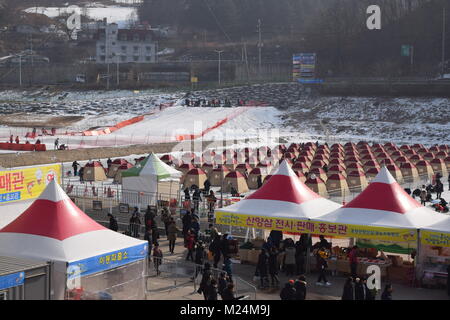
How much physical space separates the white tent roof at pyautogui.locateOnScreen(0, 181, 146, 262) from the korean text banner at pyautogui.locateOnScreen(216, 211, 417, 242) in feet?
14.8

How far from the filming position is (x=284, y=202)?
60.1ft

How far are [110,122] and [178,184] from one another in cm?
4804

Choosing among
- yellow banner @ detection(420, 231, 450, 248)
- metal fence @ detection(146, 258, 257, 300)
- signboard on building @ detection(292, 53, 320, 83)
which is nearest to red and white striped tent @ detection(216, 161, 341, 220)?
metal fence @ detection(146, 258, 257, 300)

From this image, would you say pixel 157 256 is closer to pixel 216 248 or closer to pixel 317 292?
pixel 216 248

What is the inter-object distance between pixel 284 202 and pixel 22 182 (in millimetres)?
6780

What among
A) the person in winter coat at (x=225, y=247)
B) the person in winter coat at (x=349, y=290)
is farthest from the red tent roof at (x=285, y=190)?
the person in winter coat at (x=349, y=290)

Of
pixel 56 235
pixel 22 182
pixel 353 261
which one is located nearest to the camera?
pixel 56 235

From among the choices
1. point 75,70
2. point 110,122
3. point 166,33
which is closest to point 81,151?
point 110,122

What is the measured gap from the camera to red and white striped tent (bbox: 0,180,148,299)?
12867 millimetres

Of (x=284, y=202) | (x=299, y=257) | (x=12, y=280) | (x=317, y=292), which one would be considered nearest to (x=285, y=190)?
(x=284, y=202)
